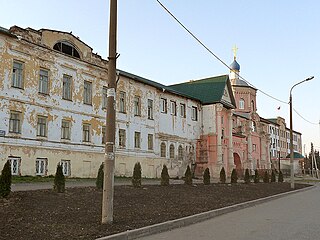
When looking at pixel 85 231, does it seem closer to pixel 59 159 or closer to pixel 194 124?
pixel 59 159

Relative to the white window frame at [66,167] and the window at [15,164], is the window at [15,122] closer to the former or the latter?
the window at [15,164]

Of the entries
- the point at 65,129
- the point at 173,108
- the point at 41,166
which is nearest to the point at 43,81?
the point at 65,129

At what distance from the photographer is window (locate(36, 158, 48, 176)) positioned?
2536 cm

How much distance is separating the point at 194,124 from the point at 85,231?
37262 mm

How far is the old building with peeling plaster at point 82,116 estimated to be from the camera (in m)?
24.6

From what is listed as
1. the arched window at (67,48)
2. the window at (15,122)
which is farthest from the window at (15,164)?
the arched window at (67,48)

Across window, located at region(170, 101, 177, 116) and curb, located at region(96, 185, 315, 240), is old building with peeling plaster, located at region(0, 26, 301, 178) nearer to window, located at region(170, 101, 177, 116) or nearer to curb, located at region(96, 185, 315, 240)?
window, located at region(170, 101, 177, 116)

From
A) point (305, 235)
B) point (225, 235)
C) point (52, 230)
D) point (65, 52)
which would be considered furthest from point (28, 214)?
point (65, 52)

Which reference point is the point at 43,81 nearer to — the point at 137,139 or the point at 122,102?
the point at 122,102

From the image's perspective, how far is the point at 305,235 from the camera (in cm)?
912

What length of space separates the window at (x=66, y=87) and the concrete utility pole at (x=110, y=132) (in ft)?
63.5

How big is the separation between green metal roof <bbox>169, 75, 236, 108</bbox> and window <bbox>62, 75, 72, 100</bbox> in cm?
2173

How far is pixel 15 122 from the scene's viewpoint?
24484 mm

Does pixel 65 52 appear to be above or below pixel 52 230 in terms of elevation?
above
